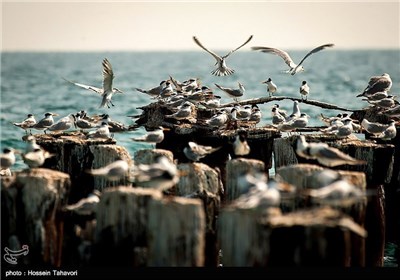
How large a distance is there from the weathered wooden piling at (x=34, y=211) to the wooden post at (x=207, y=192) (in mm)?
1438

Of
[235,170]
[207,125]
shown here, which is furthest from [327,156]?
[207,125]

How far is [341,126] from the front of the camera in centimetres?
1389

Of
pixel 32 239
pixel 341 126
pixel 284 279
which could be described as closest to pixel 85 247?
pixel 32 239

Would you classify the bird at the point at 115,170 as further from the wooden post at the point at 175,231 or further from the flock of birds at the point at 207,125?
the wooden post at the point at 175,231

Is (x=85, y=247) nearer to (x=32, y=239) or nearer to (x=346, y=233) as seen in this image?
(x=32, y=239)

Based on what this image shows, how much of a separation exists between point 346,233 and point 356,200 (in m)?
1.02

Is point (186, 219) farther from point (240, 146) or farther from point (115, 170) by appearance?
point (240, 146)

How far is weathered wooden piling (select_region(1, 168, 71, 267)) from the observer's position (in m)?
10.4

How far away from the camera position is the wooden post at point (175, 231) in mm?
9117

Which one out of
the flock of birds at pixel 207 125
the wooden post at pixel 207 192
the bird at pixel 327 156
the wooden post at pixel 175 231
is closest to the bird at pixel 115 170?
the flock of birds at pixel 207 125

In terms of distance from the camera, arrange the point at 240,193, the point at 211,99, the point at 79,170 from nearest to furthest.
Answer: the point at 240,193
the point at 79,170
the point at 211,99

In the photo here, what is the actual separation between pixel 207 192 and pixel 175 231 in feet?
6.48

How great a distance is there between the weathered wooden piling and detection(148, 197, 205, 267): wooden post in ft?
5.40

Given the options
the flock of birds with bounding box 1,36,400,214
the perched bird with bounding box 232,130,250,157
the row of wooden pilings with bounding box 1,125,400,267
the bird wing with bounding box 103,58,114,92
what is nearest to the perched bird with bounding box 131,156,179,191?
the flock of birds with bounding box 1,36,400,214
